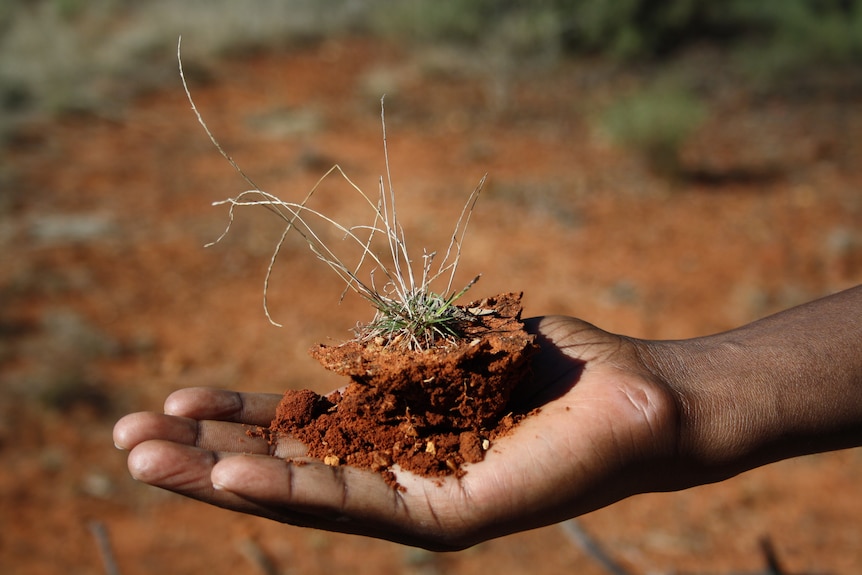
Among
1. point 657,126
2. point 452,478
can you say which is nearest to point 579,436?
point 452,478

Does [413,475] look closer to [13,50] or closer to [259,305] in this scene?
[259,305]

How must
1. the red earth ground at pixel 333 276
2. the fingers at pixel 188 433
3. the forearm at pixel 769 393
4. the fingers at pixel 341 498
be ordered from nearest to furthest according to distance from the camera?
the fingers at pixel 341 498, the fingers at pixel 188 433, the forearm at pixel 769 393, the red earth ground at pixel 333 276

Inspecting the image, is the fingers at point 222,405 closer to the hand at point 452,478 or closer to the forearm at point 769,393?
the hand at point 452,478

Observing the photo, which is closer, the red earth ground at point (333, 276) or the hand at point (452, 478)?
the hand at point (452, 478)

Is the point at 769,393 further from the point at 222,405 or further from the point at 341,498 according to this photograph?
the point at 222,405

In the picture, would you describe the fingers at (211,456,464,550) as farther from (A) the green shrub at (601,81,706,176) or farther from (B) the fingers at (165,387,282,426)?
(A) the green shrub at (601,81,706,176)

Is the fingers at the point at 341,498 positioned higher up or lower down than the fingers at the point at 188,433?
lower down

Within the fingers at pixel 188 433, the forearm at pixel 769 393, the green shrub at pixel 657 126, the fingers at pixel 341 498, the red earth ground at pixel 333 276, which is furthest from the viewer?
the green shrub at pixel 657 126

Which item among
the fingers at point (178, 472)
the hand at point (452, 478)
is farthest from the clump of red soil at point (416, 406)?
the fingers at point (178, 472)

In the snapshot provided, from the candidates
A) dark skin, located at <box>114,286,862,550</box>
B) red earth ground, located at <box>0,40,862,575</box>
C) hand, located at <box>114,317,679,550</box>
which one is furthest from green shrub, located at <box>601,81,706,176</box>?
hand, located at <box>114,317,679,550</box>
